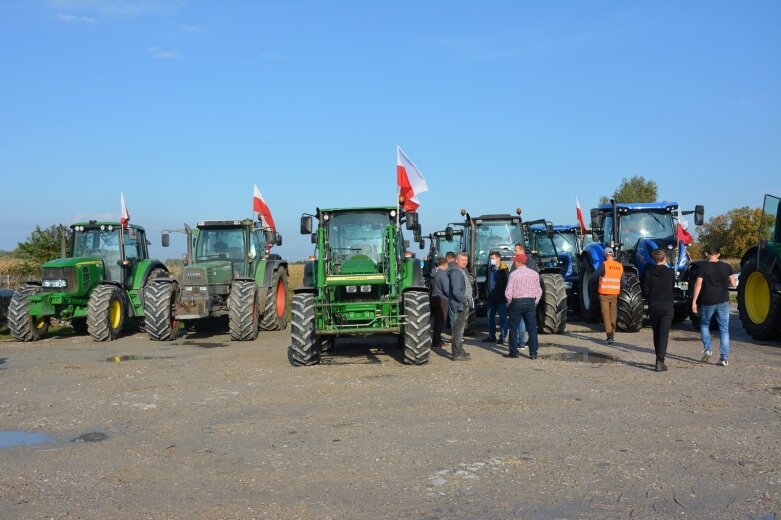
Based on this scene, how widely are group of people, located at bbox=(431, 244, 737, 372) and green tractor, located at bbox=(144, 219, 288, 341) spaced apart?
4.04 metres

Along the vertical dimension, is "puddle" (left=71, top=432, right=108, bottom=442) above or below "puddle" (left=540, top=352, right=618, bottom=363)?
below

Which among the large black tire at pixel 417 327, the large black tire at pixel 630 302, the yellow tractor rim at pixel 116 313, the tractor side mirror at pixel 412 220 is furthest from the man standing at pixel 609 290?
the yellow tractor rim at pixel 116 313

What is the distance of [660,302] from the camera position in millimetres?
10367

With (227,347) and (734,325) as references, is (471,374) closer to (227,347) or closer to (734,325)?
(227,347)

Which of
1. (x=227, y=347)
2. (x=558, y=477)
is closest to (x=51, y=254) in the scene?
(x=227, y=347)

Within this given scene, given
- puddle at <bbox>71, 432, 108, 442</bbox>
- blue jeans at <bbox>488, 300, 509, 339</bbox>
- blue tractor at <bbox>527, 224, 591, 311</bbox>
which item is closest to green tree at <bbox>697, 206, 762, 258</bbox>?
blue tractor at <bbox>527, 224, 591, 311</bbox>

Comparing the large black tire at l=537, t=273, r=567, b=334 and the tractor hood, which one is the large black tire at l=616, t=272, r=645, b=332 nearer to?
the large black tire at l=537, t=273, r=567, b=334

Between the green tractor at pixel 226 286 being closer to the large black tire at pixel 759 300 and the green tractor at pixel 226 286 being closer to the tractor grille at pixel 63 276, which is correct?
the tractor grille at pixel 63 276

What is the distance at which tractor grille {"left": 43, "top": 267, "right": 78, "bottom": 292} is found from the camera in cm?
1588

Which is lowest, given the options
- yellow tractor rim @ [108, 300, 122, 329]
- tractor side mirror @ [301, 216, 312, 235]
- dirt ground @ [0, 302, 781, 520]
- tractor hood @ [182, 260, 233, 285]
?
dirt ground @ [0, 302, 781, 520]

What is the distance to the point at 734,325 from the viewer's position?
658 inches

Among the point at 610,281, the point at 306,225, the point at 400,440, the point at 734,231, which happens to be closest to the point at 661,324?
the point at 610,281

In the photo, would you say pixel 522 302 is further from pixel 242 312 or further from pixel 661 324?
pixel 242 312

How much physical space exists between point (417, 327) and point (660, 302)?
337 cm
